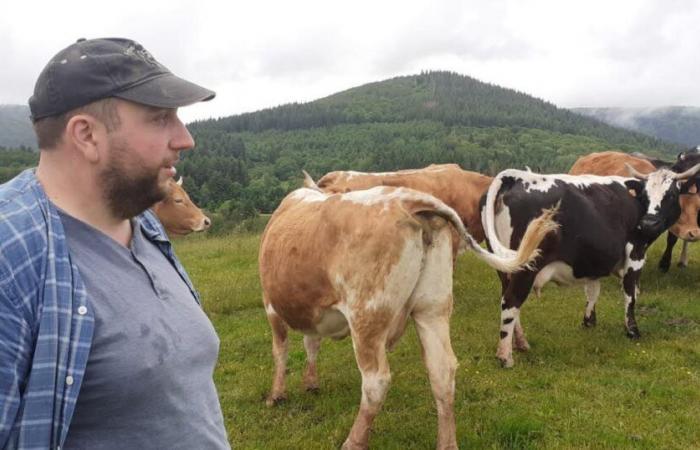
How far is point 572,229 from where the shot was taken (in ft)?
23.4

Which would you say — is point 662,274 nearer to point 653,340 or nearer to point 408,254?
point 653,340

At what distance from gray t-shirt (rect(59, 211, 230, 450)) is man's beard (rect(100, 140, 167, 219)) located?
0.13 m

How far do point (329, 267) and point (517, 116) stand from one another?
177415 millimetres

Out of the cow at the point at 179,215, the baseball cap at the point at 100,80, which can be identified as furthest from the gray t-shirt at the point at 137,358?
the cow at the point at 179,215

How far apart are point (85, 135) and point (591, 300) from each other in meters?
8.00

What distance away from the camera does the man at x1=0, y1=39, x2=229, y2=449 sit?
61.9 inches

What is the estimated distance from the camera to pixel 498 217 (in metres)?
7.40

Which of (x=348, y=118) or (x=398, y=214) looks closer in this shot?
(x=398, y=214)

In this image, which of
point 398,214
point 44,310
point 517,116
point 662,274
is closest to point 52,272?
point 44,310

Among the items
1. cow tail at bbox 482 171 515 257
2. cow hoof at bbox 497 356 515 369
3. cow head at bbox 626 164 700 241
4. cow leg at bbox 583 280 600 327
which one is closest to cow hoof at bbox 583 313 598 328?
cow leg at bbox 583 280 600 327

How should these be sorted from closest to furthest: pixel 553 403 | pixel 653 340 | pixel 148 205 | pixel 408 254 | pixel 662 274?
1. pixel 148 205
2. pixel 408 254
3. pixel 553 403
4. pixel 653 340
5. pixel 662 274

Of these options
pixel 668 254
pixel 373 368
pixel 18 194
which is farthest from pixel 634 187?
pixel 18 194

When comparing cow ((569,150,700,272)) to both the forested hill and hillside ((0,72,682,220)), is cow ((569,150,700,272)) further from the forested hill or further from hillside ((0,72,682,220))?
the forested hill

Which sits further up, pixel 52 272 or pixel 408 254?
pixel 52 272
